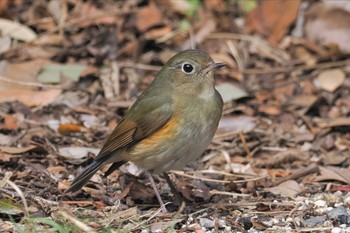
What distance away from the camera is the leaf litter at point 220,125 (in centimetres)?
560

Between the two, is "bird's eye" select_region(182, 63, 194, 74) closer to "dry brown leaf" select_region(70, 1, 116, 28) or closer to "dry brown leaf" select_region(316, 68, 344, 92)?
"dry brown leaf" select_region(316, 68, 344, 92)

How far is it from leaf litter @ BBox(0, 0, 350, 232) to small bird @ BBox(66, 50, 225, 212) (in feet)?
1.02

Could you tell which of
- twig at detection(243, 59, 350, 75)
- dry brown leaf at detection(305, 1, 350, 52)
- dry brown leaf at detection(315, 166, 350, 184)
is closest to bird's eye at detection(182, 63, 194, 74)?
dry brown leaf at detection(315, 166, 350, 184)

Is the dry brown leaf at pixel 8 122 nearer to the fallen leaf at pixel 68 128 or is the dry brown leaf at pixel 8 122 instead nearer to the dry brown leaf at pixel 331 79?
the fallen leaf at pixel 68 128

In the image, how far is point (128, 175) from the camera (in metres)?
6.44

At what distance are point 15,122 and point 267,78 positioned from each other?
110 inches

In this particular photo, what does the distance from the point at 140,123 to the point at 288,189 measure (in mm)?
1296

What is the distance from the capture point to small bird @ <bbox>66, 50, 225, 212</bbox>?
561cm

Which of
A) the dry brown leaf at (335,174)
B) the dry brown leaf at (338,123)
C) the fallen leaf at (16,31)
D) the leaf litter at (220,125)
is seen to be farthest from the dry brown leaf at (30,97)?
the dry brown leaf at (335,174)

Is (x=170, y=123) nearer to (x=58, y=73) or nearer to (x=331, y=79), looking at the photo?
(x=58, y=73)

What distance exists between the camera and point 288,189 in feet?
20.4

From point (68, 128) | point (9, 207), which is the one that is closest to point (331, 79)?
point (68, 128)

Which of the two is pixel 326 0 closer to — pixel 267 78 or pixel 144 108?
pixel 267 78

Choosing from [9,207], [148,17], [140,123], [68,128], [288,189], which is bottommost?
[288,189]
